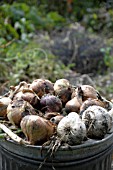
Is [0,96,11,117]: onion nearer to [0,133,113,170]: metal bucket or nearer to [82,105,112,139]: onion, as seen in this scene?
[0,133,113,170]: metal bucket

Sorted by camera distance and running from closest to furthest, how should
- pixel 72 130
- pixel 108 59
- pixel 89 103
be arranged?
1. pixel 72 130
2. pixel 89 103
3. pixel 108 59

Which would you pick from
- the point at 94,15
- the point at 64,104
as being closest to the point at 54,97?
the point at 64,104

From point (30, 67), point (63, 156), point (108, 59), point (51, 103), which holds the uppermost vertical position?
point (51, 103)

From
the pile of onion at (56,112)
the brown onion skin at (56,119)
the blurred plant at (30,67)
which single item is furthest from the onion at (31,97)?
the blurred plant at (30,67)

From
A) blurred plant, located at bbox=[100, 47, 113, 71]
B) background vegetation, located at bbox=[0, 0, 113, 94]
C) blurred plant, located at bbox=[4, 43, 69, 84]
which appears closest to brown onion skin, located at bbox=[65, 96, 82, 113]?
background vegetation, located at bbox=[0, 0, 113, 94]

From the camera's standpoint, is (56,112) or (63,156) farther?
(56,112)

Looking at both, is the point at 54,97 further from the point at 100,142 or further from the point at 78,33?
the point at 78,33

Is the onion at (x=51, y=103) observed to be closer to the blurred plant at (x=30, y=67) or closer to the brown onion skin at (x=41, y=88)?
the brown onion skin at (x=41, y=88)

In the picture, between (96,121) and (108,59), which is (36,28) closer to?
(108,59)

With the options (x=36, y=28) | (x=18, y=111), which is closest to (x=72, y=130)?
(x=18, y=111)
